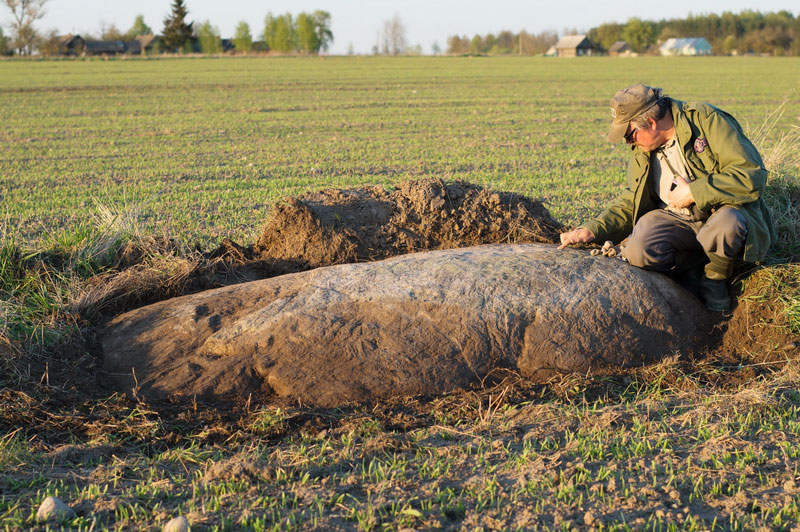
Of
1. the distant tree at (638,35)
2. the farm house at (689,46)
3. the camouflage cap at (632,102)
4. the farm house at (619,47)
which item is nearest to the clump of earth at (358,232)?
the camouflage cap at (632,102)

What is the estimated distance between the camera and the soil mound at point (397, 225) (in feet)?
19.2

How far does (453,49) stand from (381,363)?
142848mm

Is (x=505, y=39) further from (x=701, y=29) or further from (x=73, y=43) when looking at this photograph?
(x=73, y=43)

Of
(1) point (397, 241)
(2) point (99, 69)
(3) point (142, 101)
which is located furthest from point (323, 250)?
(2) point (99, 69)

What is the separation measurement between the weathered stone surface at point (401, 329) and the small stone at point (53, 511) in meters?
1.14

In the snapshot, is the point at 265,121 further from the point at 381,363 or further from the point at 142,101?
the point at 381,363

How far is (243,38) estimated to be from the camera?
378 ft

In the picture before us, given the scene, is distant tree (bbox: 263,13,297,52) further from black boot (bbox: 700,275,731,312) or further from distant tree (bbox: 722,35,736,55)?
black boot (bbox: 700,275,731,312)

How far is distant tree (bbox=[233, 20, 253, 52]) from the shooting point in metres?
113

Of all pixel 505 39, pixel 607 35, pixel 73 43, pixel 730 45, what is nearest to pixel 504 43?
pixel 505 39

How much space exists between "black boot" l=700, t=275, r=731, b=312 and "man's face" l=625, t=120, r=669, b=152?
954 mm

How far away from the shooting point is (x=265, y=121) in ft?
72.1

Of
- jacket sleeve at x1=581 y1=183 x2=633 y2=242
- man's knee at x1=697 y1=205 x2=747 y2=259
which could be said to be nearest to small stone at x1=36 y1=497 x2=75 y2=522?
jacket sleeve at x1=581 y1=183 x2=633 y2=242

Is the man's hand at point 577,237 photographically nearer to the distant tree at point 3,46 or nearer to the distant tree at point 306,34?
the distant tree at point 3,46
